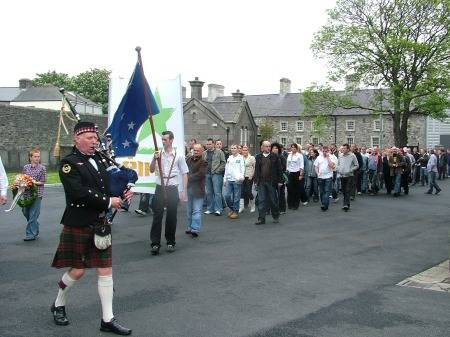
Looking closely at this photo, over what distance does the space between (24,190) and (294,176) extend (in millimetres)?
8208

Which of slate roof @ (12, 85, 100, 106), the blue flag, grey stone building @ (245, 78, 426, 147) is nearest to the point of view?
the blue flag

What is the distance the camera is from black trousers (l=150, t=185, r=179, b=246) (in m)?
8.90

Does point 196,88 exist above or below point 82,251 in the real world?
above

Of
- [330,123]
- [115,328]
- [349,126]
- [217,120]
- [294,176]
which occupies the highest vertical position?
[330,123]

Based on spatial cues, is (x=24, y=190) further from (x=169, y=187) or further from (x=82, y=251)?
(x=82, y=251)

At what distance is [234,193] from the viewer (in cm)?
1406

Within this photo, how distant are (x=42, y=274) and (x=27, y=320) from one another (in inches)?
80.7

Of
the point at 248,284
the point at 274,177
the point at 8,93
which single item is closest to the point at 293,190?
the point at 274,177

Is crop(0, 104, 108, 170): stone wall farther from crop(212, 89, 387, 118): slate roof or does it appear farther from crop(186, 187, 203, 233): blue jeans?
crop(212, 89, 387, 118): slate roof

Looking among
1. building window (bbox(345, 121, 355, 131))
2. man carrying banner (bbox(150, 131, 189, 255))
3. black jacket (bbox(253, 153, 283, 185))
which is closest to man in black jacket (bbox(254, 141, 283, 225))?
black jacket (bbox(253, 153, 283, 185))

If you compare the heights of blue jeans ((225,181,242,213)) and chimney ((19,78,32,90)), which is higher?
chimney ((19,78,32,90))

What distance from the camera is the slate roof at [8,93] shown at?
84.7 meters

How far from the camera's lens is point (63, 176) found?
5.05 m

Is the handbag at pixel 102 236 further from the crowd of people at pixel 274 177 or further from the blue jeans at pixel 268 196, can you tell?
the blue jeans at pixel 268 196
